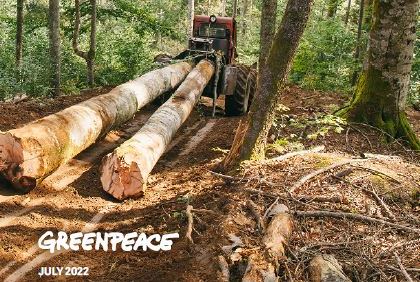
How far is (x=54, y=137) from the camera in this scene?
6.04m

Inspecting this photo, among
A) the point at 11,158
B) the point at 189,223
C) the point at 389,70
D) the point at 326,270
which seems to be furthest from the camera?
the point at 389,70

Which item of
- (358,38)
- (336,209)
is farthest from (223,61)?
(336,209)

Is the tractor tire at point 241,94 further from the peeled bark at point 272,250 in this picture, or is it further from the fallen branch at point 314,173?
the peeled bark at point 272,250

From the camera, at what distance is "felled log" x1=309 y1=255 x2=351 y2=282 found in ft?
12.6

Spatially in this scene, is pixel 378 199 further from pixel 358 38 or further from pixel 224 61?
pixel 358 38

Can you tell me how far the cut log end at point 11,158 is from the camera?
552 centimetres

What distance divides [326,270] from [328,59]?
595 inches

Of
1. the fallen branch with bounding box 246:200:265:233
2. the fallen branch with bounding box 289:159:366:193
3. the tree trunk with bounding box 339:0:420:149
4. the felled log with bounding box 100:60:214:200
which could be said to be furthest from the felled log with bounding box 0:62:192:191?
the tree trunk with bounding box 339:0:420:149

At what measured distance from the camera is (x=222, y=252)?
4285 mm

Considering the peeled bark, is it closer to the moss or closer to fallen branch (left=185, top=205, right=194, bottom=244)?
fallen branch (left=185, top=205, right=194, bottom=244)

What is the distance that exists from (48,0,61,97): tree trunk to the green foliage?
8866mm

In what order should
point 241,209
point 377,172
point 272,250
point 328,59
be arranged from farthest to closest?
point 328,59 < point 377,172 < point 241,209 < point 272,250

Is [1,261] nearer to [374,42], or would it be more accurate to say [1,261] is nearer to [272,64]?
[272,64]

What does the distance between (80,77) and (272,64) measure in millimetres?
12101
